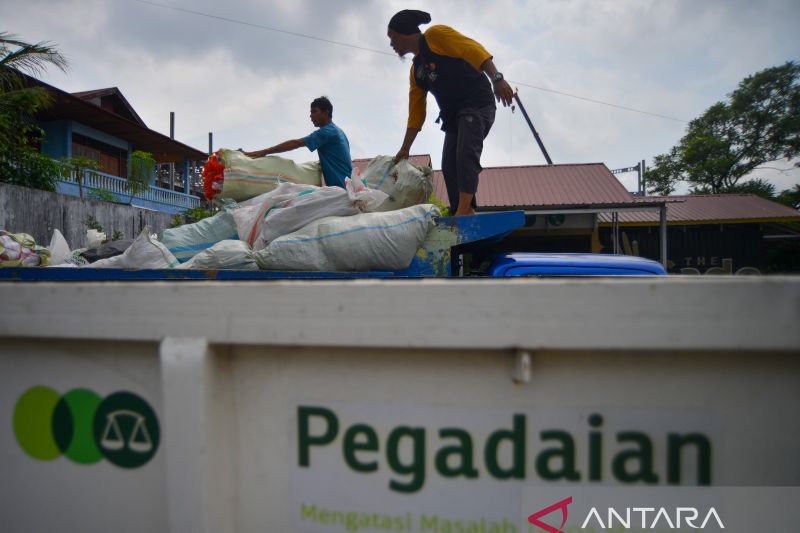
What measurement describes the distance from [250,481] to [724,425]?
899mm

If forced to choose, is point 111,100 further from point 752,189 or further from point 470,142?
point 752,189

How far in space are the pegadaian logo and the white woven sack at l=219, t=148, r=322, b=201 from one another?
153 centimetres

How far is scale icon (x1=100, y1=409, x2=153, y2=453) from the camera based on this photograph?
90 cm

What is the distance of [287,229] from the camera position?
1866 millimetres

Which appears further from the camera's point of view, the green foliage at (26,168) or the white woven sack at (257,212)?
the green foliage at (26,168)

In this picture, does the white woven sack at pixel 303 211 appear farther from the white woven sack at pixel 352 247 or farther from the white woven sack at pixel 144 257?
the white woven sack at pixel 144 257

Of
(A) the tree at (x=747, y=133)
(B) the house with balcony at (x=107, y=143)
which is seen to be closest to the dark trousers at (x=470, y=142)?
(B) the house with balcony at (x=107, y=143)

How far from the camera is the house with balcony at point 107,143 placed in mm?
13516

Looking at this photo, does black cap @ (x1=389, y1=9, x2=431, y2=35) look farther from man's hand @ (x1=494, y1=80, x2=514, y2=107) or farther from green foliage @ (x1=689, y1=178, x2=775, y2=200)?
green foliage @ (x1=689, y1=178, x2=775, y2=200)

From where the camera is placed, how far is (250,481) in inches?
34.8

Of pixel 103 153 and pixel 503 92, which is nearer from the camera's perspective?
pixel 503 92

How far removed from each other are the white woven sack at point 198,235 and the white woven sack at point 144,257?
0.50 feet

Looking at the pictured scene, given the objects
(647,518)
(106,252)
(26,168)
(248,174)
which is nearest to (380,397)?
(647,518)

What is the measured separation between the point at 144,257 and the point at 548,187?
11.2m
